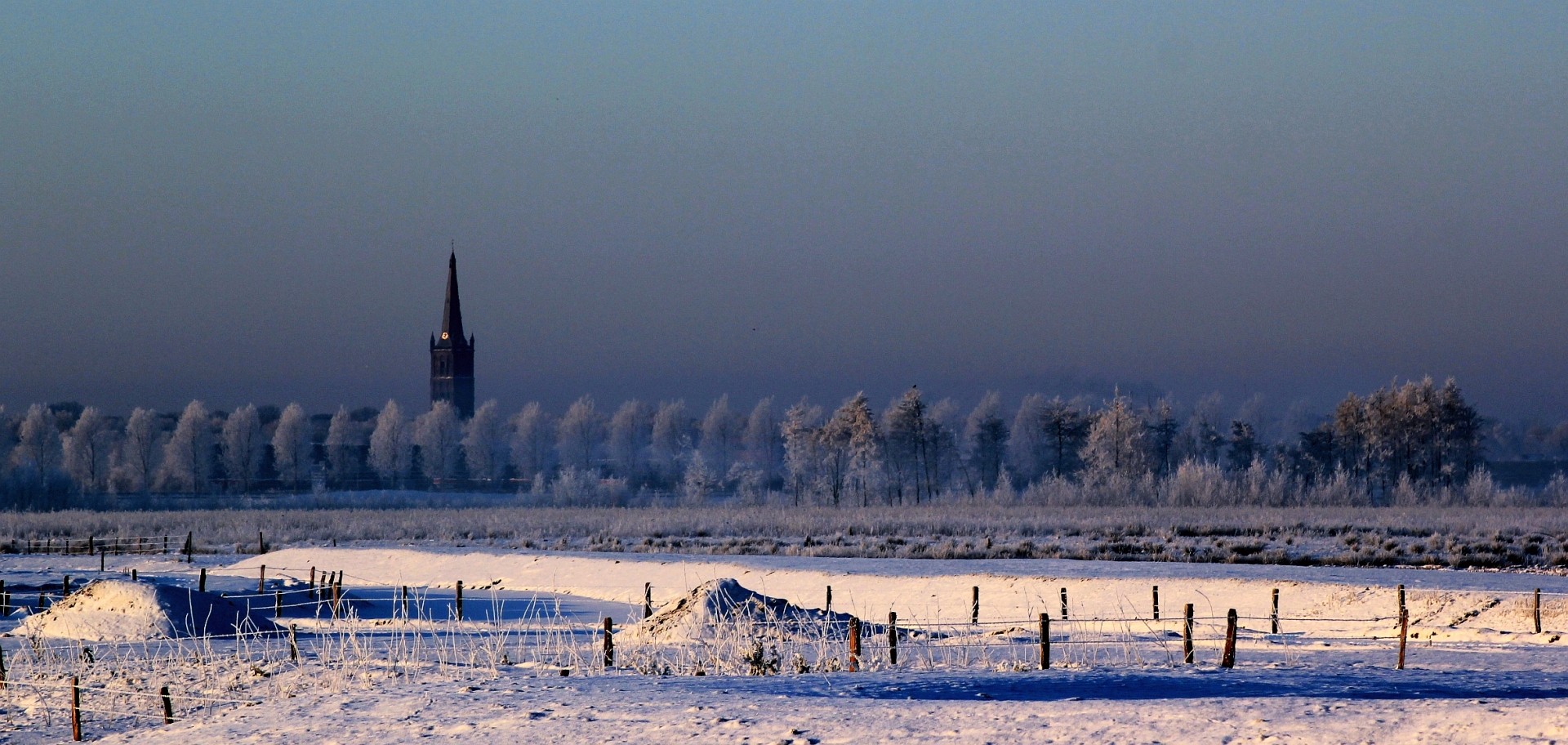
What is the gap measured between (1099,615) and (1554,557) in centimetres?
1893

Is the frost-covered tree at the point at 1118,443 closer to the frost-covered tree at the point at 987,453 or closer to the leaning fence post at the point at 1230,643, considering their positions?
the frost-covered tree at the point at 987,453

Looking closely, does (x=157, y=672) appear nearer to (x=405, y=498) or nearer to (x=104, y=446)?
(x=405, y=498)

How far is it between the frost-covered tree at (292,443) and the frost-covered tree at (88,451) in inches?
547

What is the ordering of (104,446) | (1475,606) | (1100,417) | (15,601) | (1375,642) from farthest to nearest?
(104,446), (1100,417), (15,601), (1475,606), (1375,642)

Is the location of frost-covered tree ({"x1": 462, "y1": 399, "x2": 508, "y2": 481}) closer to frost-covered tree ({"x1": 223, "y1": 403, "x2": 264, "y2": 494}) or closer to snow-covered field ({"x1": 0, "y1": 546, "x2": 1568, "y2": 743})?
frost-covered tree ({"x1": 223, "y1": 403, "x2": 264, "y2": 494})

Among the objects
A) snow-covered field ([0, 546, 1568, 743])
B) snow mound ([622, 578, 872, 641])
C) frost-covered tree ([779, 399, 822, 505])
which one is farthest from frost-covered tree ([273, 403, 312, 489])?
snow mound ([622, 578, 872, 641])

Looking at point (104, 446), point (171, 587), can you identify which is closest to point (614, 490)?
point (104, 446)

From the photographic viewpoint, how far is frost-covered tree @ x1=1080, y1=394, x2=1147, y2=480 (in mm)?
96250

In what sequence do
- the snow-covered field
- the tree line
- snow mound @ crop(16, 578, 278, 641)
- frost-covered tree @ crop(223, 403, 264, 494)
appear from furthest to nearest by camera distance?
frost-covered tree @ crop(223, 403, 264, 494) < the tree line < snow mound @ crop(16, 578, 278, 641) < the snow-covered field

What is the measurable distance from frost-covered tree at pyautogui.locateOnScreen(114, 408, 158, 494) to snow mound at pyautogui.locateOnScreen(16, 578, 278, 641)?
102 meters

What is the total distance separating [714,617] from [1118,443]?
259ft

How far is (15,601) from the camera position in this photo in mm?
34375

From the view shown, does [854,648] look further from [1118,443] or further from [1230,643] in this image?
[1118,443]

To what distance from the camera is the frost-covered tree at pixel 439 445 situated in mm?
135000
